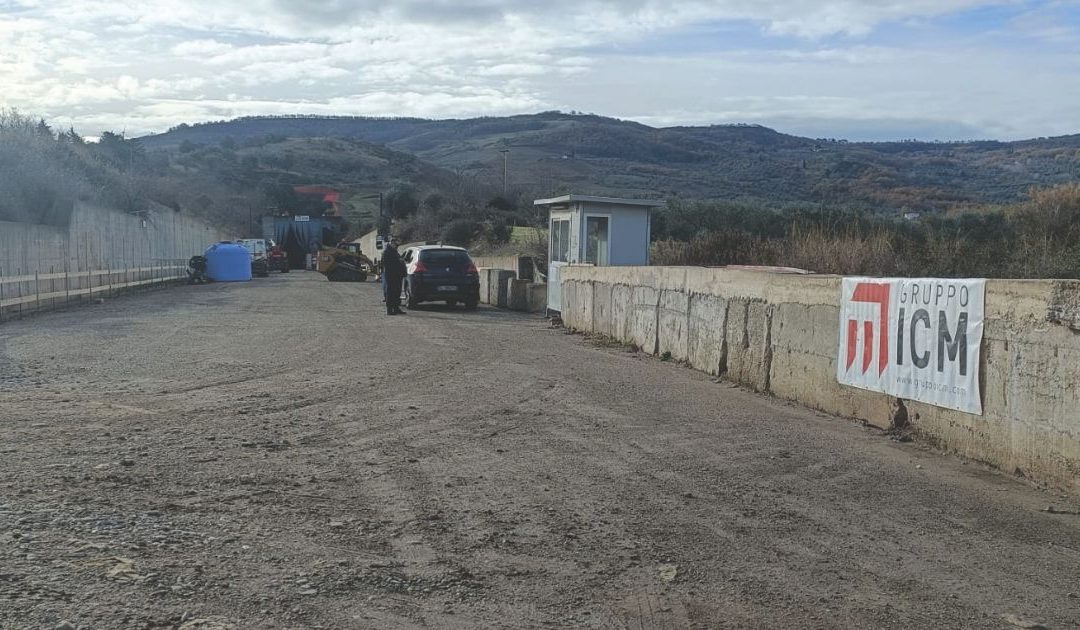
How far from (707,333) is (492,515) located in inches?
280

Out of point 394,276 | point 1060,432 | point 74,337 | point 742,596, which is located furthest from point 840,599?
point 394,276

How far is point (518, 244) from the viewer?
41688mm

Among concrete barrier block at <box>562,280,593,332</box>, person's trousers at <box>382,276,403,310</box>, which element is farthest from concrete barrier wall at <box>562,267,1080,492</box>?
person's trousers at <box>382,276,403,310</box>

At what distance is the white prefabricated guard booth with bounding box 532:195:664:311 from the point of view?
68.4ft

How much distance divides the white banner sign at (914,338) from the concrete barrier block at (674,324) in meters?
4.07

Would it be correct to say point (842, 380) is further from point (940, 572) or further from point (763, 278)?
point (940, 572)

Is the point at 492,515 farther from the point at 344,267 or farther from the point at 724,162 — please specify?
the point at 724,162

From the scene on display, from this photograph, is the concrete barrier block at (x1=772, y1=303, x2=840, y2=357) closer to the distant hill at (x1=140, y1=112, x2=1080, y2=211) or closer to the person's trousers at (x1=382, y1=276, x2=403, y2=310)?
the person's trousers at (x1=382, y1=276, x2=403, y2=310)

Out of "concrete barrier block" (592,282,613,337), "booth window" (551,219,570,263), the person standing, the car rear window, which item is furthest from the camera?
the car rear window

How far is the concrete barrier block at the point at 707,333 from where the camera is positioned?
11664 millimetres

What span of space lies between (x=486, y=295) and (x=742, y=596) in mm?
24471

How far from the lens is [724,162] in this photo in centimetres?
10581

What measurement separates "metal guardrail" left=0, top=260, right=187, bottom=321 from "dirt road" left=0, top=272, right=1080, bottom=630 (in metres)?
11.3

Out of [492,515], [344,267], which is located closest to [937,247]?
[492,515]
